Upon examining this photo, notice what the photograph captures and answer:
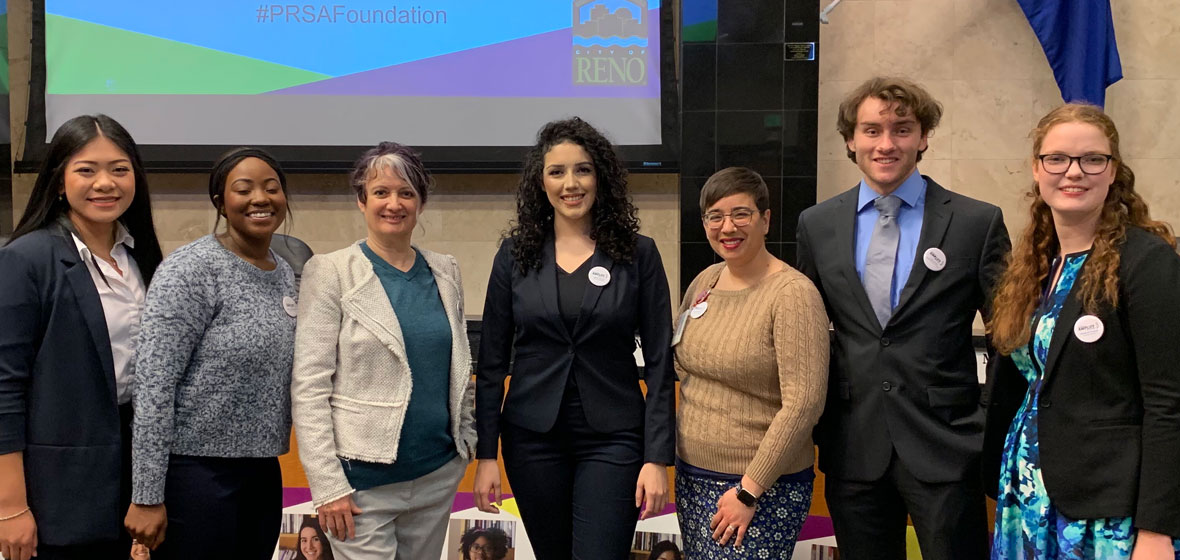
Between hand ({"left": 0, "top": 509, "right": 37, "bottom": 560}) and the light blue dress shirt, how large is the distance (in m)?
1.99

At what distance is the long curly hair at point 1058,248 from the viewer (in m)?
1.75

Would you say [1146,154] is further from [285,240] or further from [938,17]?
[285,240]

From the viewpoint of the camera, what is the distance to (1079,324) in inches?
69.2

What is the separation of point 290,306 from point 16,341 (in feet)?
1.86

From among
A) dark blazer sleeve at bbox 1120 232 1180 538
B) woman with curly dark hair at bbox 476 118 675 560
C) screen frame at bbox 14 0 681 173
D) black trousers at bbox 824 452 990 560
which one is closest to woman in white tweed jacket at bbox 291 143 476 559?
woman with curly dark hair at bbox 476 118 675 560

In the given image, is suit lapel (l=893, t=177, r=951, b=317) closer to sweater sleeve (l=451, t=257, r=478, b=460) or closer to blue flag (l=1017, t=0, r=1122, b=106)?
sweater sleeve (l=451, t=257, r=478, b=460)

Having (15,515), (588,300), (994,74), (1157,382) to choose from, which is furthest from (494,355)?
(994,74)

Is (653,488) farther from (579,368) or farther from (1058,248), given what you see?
(1058,248)

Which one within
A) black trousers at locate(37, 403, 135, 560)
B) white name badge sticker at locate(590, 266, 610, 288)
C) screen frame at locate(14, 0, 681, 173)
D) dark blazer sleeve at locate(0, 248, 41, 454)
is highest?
screen frame at locate(14, 0, 681, 173)

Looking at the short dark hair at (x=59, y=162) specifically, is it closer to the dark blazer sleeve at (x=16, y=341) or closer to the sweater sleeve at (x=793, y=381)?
the dark blazer sleeve at (x=16, y=341)

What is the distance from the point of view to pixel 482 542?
10.1 ft

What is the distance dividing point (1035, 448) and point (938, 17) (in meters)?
3.32

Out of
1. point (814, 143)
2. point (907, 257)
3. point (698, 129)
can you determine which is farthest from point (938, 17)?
point (907, 257)

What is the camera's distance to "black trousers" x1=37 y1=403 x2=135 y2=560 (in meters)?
2.00
